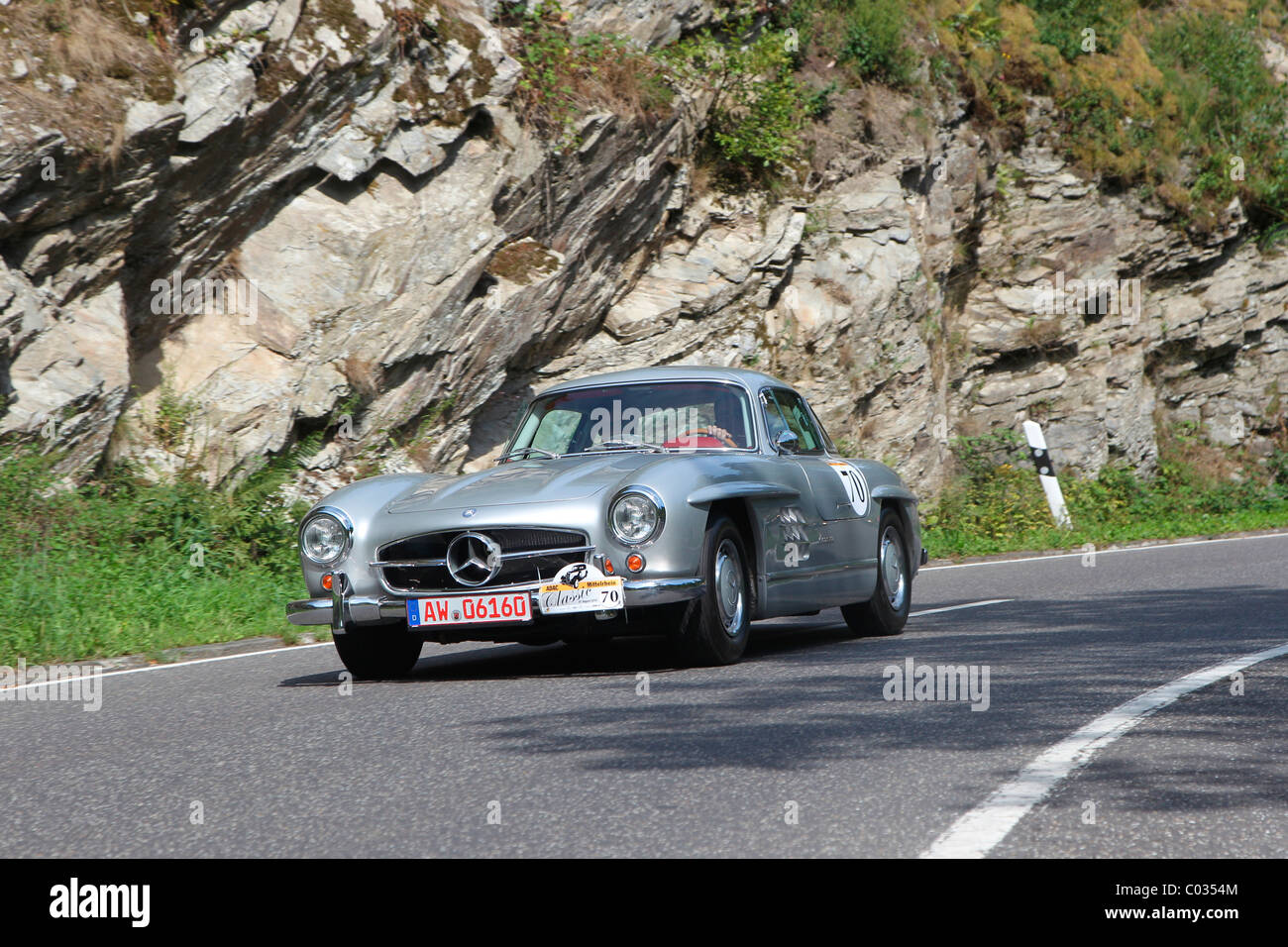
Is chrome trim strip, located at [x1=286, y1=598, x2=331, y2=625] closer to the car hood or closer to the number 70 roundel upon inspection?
the car hood

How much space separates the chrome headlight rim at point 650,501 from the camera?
686 cm

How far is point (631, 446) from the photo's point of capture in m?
8.11

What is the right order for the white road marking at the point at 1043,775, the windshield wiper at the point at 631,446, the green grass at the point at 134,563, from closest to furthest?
1. the white road marking at the point at 1043,775
2. the windshield wiper at the point at 631,446
3. the green grass at the point at 134,563

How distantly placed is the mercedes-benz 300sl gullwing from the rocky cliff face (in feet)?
19.0

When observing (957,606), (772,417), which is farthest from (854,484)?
(957,606)

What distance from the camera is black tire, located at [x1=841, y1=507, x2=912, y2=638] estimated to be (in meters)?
9.02

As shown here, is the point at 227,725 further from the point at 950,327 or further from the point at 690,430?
the point at 950,327

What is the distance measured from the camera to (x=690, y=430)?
8273 mm

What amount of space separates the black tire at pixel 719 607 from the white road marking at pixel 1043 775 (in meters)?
2.05

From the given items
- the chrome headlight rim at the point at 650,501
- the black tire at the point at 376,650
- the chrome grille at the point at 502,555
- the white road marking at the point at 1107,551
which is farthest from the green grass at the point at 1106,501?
the chrome grille at the point at 502,555

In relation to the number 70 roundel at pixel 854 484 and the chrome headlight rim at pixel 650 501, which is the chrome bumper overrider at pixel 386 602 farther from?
the number 70 roundel at pixel 854 484

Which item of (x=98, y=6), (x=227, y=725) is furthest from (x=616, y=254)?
(x=227, y=725)

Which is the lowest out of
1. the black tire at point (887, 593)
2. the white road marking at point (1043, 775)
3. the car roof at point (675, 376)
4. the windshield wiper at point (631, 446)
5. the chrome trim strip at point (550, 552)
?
the white road marking at point (1043, 775)
